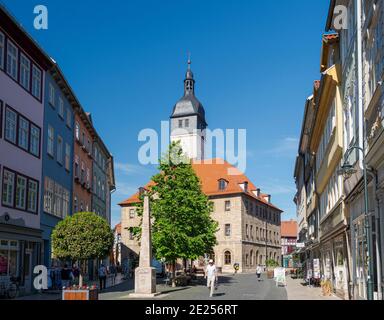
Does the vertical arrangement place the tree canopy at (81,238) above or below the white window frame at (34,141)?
below

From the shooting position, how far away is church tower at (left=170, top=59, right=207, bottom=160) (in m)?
120

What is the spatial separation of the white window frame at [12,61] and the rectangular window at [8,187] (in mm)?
4978

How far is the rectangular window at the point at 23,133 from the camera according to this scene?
2923 cm

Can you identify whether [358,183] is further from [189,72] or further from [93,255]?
[189,72]

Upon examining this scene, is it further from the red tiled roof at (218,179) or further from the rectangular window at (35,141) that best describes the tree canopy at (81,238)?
the red tiled roof at (218,179)

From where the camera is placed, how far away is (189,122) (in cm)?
12212

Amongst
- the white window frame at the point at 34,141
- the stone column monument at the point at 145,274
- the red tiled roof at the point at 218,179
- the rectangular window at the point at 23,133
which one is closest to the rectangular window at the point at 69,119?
the white window frame at the point at 34,141

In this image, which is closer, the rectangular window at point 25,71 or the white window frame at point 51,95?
the rectangular window at point 25,71

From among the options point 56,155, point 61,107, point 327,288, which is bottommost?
point 327,288

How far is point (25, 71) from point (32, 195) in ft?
22.6

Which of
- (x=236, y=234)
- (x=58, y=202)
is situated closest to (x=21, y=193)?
(x=58, y=202)

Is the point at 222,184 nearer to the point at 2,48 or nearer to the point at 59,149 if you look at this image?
the point at 59,149
